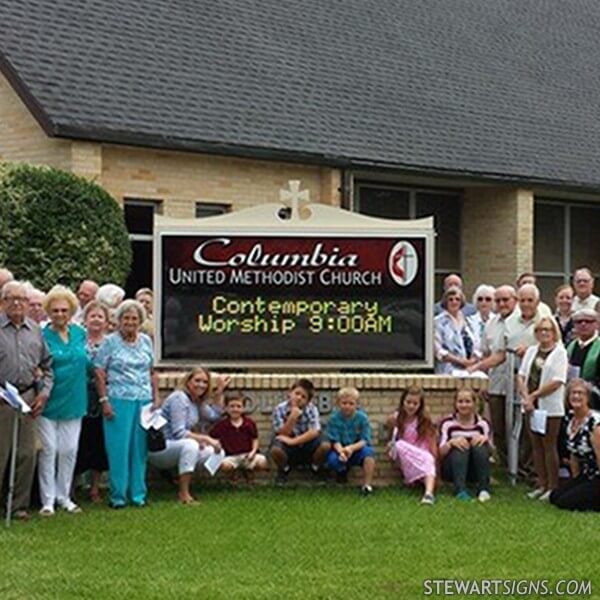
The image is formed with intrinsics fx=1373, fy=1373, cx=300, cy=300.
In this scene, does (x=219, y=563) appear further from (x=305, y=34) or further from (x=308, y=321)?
(x=305, y=34)

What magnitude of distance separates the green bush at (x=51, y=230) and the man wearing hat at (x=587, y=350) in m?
6.81

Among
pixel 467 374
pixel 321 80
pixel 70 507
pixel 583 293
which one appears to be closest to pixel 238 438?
pixel 70 507

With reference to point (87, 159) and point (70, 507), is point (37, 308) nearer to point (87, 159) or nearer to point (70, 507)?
point (70, 507)

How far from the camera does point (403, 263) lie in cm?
1312

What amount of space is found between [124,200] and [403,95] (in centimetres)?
722

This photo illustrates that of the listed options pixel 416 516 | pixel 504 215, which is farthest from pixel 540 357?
pixel 504 215

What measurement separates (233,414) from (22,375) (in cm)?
228

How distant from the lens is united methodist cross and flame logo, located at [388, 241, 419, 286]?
1311 cm

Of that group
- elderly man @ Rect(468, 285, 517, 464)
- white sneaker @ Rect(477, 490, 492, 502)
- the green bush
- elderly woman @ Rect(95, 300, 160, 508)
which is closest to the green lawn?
white sneaker @ Rect(477, 490, 492, 502)

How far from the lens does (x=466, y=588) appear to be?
26.9 ft

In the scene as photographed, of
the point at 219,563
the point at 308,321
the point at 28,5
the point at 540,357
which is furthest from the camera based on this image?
the point at 28,5

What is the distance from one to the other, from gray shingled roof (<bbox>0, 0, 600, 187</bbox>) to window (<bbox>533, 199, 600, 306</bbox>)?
5.00 ft

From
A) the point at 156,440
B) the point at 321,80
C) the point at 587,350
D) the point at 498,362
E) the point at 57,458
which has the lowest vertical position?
the point at 57,458

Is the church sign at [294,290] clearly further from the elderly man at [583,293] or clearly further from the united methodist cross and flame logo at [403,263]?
the elderly man at [583,293]
